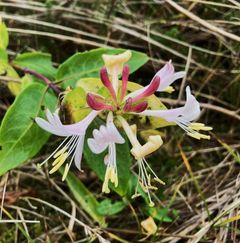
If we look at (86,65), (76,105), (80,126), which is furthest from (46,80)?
(80,126)

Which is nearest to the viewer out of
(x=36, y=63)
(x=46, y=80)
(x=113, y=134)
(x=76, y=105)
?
(x=113, y=134)

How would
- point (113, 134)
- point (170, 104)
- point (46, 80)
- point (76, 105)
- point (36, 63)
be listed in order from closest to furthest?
point (113, 134), point (76, 105), point (46, 80), point (36, 63), point (170, 104)

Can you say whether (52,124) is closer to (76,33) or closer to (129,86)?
Result: (129,86)

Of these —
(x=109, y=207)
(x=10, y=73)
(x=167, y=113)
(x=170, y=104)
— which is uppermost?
(x=167, y=113)

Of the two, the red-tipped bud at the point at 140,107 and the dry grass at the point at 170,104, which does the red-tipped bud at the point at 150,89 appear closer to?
the red-tipped bud at the point at 140,107

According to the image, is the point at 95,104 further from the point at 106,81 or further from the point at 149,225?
the point at 149,225

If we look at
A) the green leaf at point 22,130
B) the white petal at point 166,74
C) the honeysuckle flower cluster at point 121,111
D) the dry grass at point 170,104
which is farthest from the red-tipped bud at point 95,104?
the dry grass at point 170,104

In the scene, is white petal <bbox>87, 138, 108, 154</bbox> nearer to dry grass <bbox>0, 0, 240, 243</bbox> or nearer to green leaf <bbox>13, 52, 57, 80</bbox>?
dry grass <bbox>0, 0, 240, 243</bbox>

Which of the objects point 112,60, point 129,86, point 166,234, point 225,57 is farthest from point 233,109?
point 112,60
